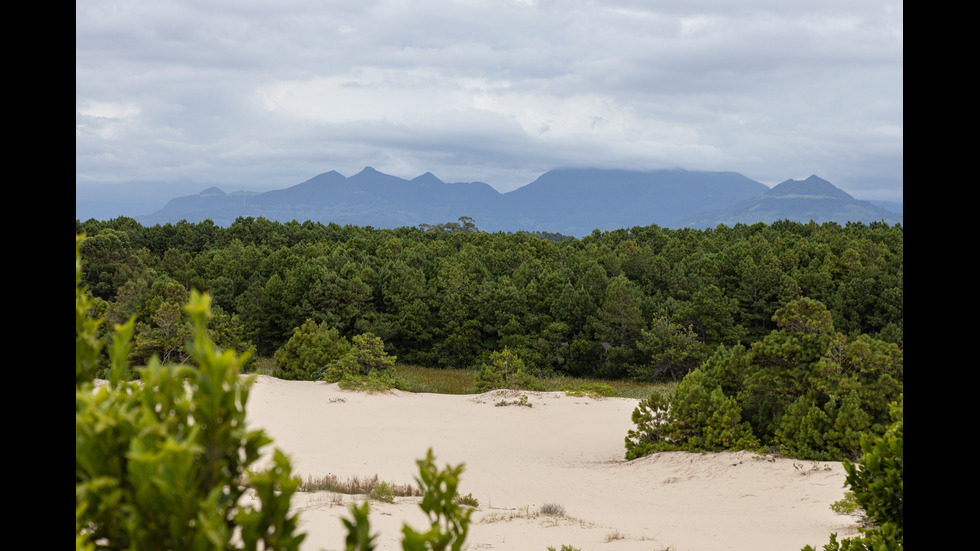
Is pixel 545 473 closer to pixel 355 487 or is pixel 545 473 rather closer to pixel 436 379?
pixel 355 487

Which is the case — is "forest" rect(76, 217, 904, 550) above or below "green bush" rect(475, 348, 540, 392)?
above

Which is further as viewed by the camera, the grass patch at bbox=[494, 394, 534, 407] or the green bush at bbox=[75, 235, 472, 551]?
the grass patch at bbox=[494, 394, 534, 407]

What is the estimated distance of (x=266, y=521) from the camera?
1538 millimetres

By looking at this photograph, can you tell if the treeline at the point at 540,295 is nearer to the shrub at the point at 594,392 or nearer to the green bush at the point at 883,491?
the shrub at the point at 594,392

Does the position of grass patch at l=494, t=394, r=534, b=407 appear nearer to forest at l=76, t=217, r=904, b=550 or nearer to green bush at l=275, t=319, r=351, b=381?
forest at l=76, t=217, r=904, b=550

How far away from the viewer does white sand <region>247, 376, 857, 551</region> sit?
743 cm

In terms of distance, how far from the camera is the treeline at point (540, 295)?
24859 millimetres

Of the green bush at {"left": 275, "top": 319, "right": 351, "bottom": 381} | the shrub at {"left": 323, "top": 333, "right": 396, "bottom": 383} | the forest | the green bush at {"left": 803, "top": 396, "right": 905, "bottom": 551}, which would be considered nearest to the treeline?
the forest

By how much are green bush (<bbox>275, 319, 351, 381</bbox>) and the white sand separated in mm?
1097

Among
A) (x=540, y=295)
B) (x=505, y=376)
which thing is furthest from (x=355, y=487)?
(x=540, y=295)

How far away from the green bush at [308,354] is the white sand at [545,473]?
110cm
